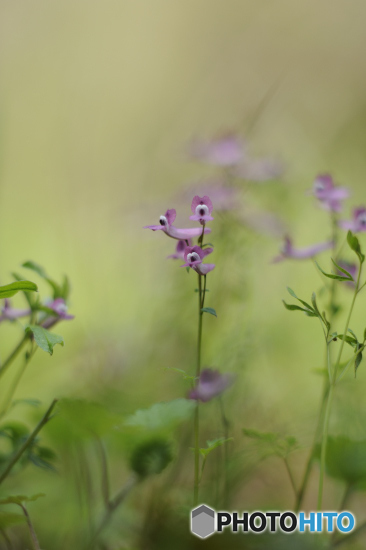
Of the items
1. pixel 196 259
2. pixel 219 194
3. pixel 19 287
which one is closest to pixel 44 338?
pixel 19 287

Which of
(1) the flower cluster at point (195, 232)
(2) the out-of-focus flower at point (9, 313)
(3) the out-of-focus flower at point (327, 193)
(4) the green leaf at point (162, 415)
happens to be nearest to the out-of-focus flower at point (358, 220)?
(3) the out-of-focus flower at point (327, 193)

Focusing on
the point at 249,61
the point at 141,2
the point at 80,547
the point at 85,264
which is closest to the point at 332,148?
the point at 249,61

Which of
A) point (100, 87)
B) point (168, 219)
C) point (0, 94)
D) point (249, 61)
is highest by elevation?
point (249, 61)

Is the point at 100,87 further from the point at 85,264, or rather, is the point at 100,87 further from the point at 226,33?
the point at 85,264

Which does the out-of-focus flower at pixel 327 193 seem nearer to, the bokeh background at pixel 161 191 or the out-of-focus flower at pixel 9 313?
the bokeh background at pixel 161 191

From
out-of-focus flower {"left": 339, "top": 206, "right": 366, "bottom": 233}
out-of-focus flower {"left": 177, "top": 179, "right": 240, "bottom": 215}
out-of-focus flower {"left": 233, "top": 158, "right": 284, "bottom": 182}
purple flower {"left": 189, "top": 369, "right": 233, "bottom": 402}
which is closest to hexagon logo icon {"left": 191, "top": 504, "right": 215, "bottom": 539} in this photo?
purple flower {"left": 189, "top": 369, "right": 233, "bottom": 402}

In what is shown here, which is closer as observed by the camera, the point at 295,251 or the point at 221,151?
the point at 295,251

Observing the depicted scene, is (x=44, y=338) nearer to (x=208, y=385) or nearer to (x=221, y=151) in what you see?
(x=208, y=385)
